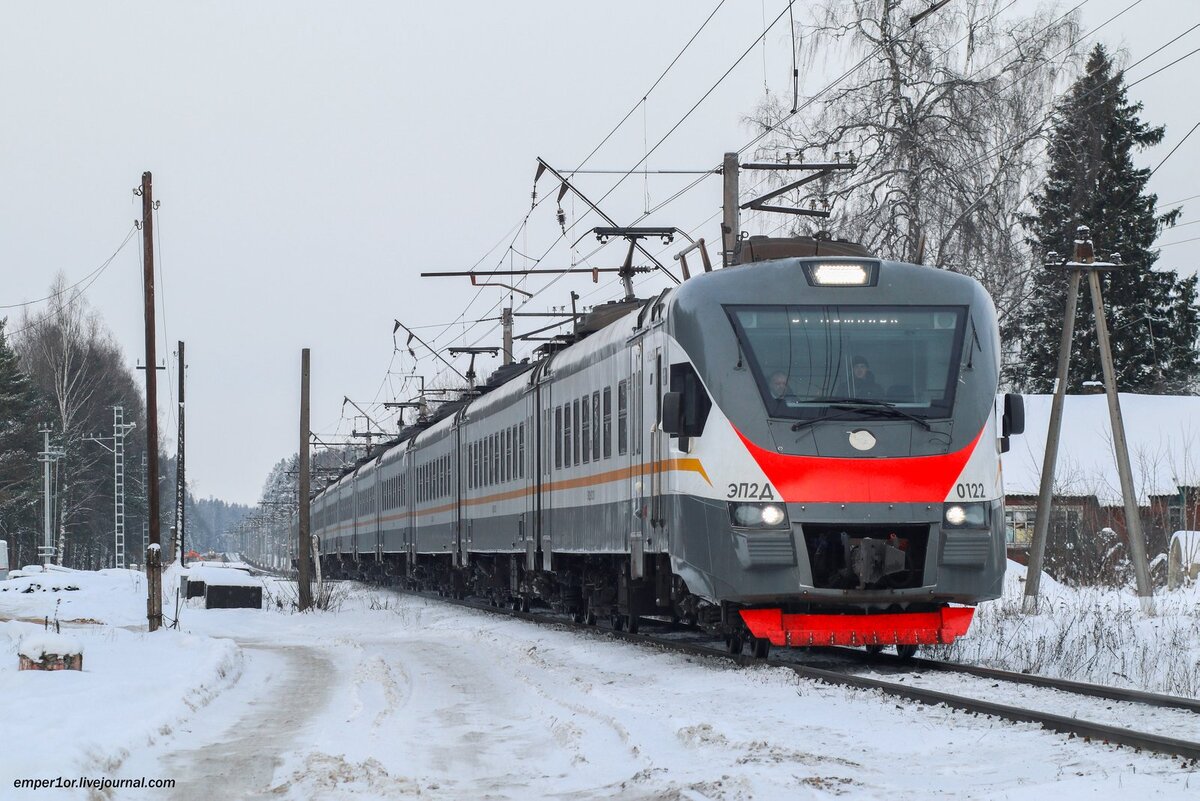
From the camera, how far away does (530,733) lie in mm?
10609

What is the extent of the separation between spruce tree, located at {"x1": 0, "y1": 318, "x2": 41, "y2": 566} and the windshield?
5875 centimetres

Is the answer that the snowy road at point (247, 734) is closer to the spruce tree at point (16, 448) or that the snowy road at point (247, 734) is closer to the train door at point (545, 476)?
the train door at point (545, 476)

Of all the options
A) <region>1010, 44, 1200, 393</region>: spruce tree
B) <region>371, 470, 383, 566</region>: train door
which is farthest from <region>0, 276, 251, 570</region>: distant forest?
<region>1010, 44, 1200, 393</region>: spruce tree

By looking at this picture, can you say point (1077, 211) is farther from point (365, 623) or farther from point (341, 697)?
point (341, 697)

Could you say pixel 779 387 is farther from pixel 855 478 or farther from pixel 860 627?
pixel 860 627

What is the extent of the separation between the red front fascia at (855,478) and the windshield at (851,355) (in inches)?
16.1

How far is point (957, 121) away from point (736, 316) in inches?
814

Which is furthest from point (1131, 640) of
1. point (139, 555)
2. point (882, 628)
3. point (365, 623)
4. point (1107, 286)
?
point (139, 555)

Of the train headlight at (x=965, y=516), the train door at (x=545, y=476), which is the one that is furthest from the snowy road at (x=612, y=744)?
the train door at (x=545, y=476)

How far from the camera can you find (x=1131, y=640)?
1498 cm

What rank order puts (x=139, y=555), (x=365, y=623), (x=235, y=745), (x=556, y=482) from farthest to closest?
(x=139, y=555), (x=365, y=623), (x=556, y=482), (x=235, y=745)

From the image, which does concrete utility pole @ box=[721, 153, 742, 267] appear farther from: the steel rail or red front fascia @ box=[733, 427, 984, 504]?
red front fascia @ box=[733, 427, 984, 504]

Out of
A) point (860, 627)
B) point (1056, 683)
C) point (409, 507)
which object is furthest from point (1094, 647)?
point (409, 507)

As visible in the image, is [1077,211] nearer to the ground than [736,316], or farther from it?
farther from it
